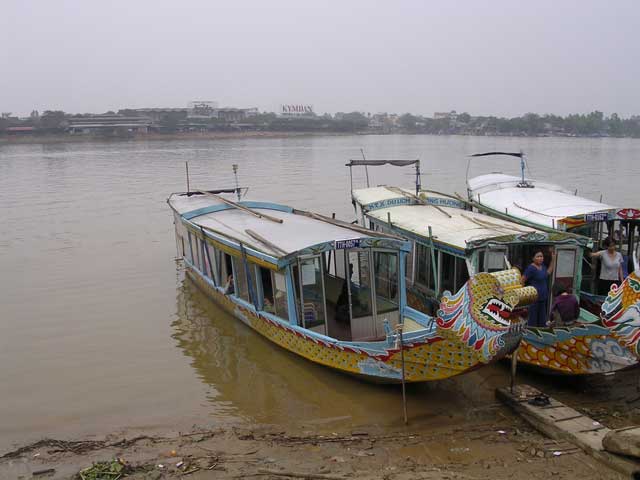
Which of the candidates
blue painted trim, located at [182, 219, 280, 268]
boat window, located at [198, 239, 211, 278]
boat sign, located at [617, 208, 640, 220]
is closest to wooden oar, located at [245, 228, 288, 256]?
blue painted trim, located at [182, 219, 280, 268]

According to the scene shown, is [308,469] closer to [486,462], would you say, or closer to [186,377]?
[486,462]

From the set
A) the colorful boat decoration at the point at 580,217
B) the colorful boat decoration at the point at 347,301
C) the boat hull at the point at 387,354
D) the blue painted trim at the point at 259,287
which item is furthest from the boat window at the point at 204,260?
the colorful boat decoration at the point at 580,217

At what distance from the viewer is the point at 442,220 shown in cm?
1031

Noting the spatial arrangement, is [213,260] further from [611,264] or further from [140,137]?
[140,137]

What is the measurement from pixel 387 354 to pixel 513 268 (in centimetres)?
192

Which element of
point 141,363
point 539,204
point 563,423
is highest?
point 539,204

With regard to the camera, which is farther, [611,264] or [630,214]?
[630,214]

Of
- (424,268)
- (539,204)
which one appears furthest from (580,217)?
(424,268)

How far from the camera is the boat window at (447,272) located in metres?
9.09

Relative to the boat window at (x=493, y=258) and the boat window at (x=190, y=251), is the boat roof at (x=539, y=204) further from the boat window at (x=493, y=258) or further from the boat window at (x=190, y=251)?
the boat window at (x=190, y=251)

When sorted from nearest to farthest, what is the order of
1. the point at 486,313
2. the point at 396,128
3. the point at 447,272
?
the point at 486,313 < the point at 447,272 < the point at 396,128

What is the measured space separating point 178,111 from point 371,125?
60.4 meters

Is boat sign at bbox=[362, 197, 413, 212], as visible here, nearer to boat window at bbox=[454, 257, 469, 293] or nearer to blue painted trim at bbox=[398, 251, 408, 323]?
boat window at bbox=[454, 257, 469, 293]

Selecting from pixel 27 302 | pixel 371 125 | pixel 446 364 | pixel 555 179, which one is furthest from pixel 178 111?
pixel 446 364
